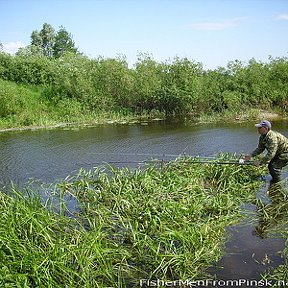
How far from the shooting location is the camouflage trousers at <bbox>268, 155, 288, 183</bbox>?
9.06 m

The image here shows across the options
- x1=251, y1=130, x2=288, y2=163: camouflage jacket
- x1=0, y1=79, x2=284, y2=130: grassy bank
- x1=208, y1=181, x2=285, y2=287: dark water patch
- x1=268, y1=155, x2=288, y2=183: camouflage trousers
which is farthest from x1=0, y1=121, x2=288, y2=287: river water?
x1=0, y1=79, x2=284, y2=130: grassy bank

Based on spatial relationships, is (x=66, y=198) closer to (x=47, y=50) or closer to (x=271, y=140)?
(x=271, y=140)

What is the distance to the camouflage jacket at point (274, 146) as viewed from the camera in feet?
28.9

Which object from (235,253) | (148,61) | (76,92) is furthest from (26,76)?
(235,253)

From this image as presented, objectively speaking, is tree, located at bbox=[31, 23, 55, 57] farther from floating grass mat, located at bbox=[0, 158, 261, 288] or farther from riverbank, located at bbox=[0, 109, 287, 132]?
floating grass mat, located at bbox=[0, 158, 261, 288]

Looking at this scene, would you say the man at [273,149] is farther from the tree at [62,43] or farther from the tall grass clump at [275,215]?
the tree at [62,43]

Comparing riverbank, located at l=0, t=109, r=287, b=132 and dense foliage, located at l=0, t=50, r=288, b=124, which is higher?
dense foliage, located at l=0, t=50, r=288, b=124

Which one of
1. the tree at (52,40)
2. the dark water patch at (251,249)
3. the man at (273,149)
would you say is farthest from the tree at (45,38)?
the dark water patch at (251,249)

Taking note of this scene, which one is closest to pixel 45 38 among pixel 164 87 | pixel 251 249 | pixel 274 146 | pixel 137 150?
pixel 164 87

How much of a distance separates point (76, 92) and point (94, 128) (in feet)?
25.5

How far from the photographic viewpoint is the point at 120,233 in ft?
21.1

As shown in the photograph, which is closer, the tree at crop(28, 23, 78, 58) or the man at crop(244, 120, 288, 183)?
the man at crop(244, 120, 288, 183)

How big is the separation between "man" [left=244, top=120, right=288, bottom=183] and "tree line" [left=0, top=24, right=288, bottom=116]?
67.8 feet

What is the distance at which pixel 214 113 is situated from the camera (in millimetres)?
29219
